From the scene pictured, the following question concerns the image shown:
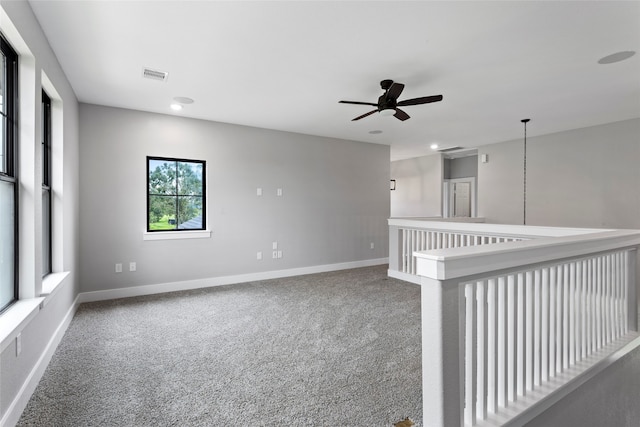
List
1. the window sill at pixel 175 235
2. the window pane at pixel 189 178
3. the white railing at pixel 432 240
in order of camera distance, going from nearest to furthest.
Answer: the white railing at pixel 432 240
the window sill at pixel 175 235
the window pane at pixel 189 178

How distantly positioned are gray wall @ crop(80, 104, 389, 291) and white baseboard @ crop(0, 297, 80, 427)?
1.41 metres

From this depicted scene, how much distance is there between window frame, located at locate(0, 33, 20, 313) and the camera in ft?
6.62

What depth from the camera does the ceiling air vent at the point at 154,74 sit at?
315 centimetres

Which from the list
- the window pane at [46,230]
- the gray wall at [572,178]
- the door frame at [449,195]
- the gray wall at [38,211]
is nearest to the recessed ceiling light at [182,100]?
the gray wall at [38,211]

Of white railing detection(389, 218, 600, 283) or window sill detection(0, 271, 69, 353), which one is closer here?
window sill detection(0, 271, 69, 353)

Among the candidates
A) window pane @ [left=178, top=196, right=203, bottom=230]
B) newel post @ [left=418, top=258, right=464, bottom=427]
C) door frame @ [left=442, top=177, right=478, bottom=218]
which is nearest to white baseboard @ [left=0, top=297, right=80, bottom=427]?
window pane @ [left=178, top=196, right=203, bottom=230]

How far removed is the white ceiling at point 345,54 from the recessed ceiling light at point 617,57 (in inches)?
2.4

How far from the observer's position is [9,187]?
2.06 meters

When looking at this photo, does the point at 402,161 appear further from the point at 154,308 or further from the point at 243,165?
the point at 154,308

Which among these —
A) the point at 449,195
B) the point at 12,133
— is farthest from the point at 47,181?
the point at 449,195

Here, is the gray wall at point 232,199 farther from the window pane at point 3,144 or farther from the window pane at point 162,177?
the window pane at point 3,144

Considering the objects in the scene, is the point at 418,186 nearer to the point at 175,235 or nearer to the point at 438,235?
the point at 438,235

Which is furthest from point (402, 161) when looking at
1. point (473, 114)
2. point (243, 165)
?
point (243, 165)

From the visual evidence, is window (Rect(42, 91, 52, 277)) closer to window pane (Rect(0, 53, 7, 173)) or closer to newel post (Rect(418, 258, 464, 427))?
window pane (Rect(0, 53, 7, 173))
